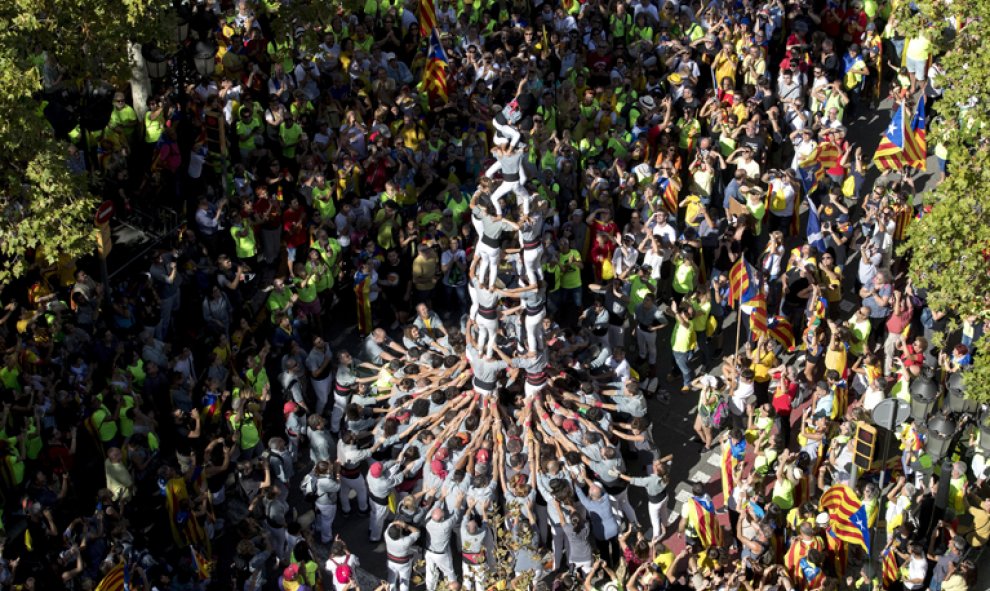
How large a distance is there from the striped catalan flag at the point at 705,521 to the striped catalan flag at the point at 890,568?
2162 mm

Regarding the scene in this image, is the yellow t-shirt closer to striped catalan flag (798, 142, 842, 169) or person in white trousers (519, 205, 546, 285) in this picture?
striped catalan flag (798, 142, 842, 169)

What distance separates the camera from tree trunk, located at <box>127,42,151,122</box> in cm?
3117

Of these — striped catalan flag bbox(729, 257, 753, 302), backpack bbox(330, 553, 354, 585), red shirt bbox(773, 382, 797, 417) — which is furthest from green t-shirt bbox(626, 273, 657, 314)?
backpack bbox(330, 553, 354, 585)

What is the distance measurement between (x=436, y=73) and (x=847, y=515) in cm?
1167

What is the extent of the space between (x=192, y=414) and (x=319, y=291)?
3581 millimetres

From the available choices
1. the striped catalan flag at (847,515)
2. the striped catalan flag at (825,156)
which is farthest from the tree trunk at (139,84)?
the striped catalan flag at (847,515)

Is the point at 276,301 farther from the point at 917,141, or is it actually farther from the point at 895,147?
the point at 917,141

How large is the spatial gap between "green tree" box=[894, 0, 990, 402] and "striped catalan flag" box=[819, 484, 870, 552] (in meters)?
1.99

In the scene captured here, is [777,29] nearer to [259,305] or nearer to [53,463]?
[259,305]

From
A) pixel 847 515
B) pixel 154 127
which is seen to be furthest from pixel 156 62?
pixel 847 515

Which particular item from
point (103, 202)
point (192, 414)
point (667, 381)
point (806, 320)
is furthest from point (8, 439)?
point (806, 320)

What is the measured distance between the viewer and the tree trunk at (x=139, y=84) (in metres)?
31.2

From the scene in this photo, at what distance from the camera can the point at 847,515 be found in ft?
77.3

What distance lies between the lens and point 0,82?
25234mm
